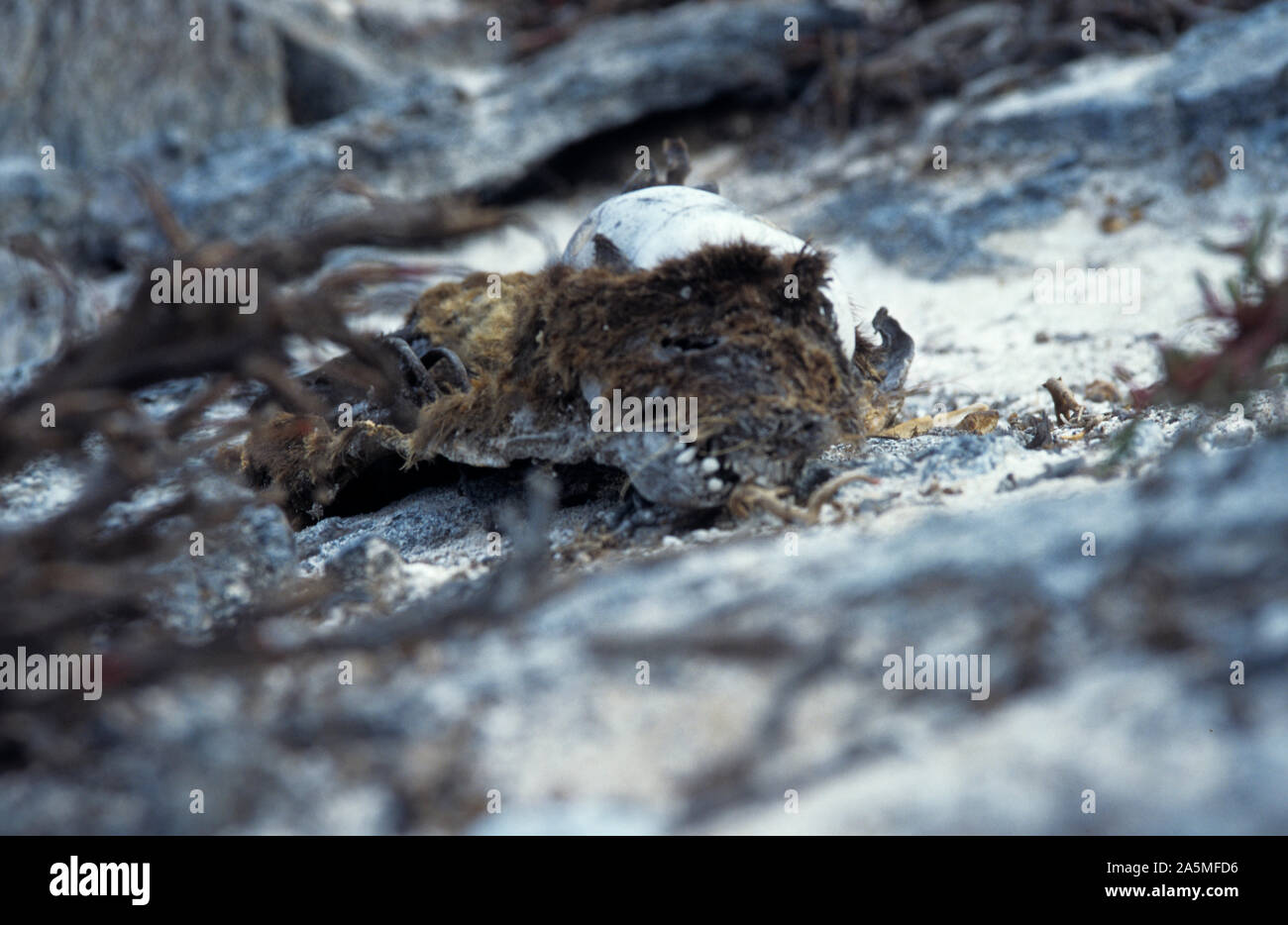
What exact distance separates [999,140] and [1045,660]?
6039 mm

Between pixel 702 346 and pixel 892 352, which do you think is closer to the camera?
pixel 702 346

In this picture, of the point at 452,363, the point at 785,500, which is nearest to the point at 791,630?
the point at 785,500

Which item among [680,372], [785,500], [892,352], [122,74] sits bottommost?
[785,500]

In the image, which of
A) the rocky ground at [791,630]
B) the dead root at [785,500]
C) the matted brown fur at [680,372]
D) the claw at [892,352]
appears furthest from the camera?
the claw at [892,352]

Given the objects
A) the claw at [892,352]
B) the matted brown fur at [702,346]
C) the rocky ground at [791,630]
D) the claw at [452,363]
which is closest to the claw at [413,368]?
the claw at [452,363]

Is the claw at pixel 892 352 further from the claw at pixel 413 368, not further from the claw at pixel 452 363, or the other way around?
the claw at pixel 413 368

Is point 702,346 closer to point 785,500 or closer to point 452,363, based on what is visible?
point 785,500

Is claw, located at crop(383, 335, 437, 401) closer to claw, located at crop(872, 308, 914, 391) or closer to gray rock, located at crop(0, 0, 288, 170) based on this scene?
claw, located at crop(872, 308, 914, 391)

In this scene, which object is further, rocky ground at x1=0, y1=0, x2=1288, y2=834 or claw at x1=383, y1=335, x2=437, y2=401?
claw at x1=383, y1=335, x2=437, y2=401

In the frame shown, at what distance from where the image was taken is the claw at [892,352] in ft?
12.6

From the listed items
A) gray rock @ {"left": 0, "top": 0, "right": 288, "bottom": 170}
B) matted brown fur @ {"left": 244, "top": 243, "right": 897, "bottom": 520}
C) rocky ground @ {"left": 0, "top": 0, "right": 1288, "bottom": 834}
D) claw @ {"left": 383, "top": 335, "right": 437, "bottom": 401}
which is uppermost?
gray rock @ {"left": 0, "top": 0, "right": 288, "bottom": 170}

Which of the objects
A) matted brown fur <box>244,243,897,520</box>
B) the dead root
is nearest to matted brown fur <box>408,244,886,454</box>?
matted brown fur <box>244,243,897,520</box>

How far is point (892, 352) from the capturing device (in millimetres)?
3865

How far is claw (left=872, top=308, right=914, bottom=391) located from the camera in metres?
3.83
